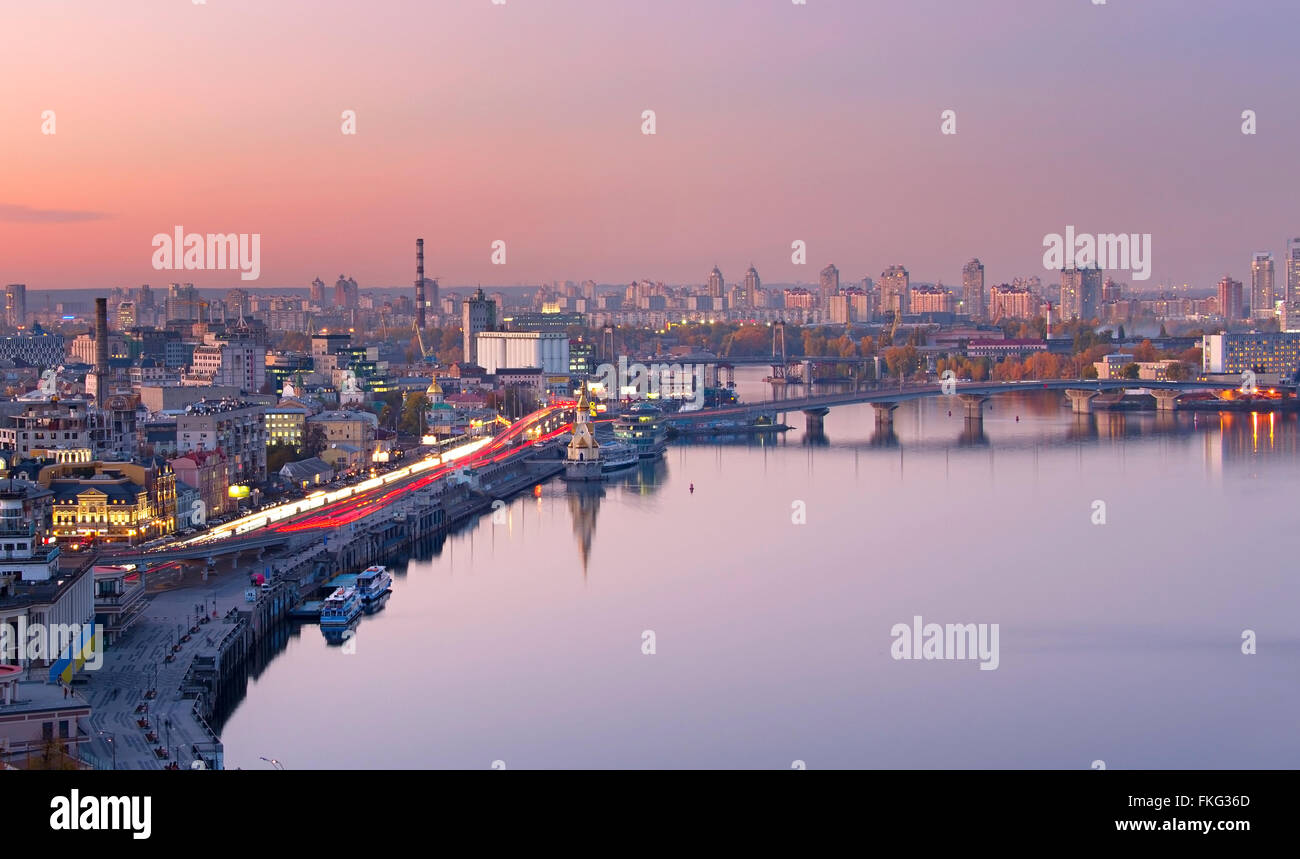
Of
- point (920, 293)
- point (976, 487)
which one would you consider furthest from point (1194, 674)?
point (920, 293)

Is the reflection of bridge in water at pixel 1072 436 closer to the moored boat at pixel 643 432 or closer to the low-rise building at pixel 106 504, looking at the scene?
the moored boat at pixel 643 432

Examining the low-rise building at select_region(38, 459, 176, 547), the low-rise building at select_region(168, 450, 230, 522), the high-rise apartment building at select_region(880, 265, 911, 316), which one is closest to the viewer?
the low-rise building at select_region(38, 459, 176, 547)

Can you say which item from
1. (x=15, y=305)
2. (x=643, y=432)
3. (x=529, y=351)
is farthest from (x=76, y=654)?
(x=15, y=305)

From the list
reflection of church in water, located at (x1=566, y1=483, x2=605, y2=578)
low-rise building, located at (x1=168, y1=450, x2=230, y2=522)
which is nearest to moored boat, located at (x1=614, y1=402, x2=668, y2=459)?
reflection of church in water, located at (x1=566, y1=483, x2=605, y2=578)

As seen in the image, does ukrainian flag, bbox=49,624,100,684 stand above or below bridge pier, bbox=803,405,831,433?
below

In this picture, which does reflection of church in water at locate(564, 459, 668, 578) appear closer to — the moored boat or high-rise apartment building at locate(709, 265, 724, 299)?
the moored boat

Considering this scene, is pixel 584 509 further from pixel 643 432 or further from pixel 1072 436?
pixel 1072 436
